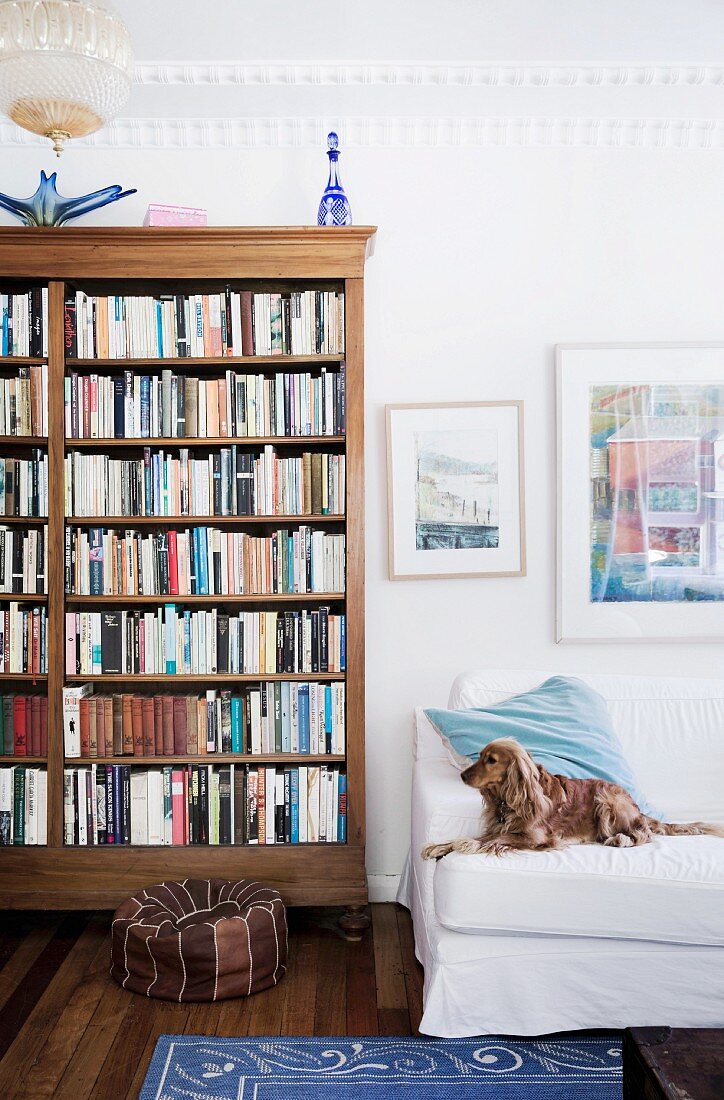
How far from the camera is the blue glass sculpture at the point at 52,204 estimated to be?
286cm

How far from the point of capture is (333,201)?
9.42 feet

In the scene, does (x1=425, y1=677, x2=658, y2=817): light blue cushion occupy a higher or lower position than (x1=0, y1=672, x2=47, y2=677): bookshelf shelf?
lower

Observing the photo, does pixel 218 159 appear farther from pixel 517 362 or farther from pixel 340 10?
pixel 517 362

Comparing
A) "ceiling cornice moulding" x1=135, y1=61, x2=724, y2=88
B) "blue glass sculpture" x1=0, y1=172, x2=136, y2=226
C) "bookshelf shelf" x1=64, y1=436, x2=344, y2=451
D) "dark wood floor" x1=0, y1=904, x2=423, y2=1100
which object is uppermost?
"ceiling cornice moulding" x1=135, y1=61, x2=724, y2=88

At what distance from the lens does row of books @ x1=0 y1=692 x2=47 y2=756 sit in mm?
2869

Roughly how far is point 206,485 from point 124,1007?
153cm

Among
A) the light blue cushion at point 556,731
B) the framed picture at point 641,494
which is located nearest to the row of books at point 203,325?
the framed picture at point 641,494

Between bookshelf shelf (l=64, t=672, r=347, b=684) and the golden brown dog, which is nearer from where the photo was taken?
the golden brown dog

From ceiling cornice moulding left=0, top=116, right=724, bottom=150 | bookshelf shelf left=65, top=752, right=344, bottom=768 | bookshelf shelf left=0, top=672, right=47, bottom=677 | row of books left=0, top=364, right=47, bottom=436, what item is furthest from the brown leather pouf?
ceiling cornice moulding left=0, top=116, right=724, bottom=150

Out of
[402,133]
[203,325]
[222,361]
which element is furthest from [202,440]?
[402,133]

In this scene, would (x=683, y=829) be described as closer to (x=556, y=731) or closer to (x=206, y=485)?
(x=556, y=731)

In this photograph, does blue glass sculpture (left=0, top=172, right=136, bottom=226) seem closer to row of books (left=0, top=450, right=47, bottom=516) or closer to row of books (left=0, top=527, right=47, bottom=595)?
row of books (left=0, top=450, right=47, bottom=516)

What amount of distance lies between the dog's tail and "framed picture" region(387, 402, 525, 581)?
104cm

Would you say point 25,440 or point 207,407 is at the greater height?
point 207,407
